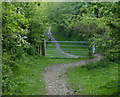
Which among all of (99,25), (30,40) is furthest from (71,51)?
(99,25)

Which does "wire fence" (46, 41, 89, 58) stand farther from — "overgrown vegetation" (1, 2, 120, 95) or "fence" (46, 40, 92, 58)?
"overgrown vegetation" (1, 2, 120, 95)

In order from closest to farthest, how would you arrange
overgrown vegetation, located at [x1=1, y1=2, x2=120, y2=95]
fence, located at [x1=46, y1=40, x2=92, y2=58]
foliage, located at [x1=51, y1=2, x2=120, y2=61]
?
1. foliage, located at [x1=51, y1=2, x2=120, y2=61]
2. overgrown vegetation, located at [x1=1, y1=2, x2=120, y2=95]
3. fence, located at [x1=46, y1=40, x2=92, y2=58]

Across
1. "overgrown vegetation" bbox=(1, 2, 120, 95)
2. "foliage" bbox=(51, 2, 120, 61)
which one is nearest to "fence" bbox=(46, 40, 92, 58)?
"foliage" bbox=(51, 2, 120, 61)

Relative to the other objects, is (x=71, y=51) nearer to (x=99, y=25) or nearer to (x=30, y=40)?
(x=30, y=40)

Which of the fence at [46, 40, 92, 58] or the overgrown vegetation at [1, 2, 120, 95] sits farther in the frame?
the fence at [46, 40, 92, 58]

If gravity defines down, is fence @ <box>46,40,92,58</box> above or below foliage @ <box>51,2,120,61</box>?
below

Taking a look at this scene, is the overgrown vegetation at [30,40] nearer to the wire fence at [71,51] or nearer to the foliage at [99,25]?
the foliage at [99,25]

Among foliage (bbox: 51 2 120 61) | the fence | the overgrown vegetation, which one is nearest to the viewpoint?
foliage (bbox: 51 2 120 61)

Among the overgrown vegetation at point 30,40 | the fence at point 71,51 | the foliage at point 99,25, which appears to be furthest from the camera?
the fence at point 71,51

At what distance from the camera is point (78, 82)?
9.43 meters

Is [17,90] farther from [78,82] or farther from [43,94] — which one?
[78,82]

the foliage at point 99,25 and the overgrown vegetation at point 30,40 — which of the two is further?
the overgrown vegetation at point 30,40

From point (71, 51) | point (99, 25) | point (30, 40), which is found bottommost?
point (71, 51)

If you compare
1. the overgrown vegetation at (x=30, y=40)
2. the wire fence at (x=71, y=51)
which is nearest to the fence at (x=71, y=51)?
the wire fence at (x=71, y=51)
